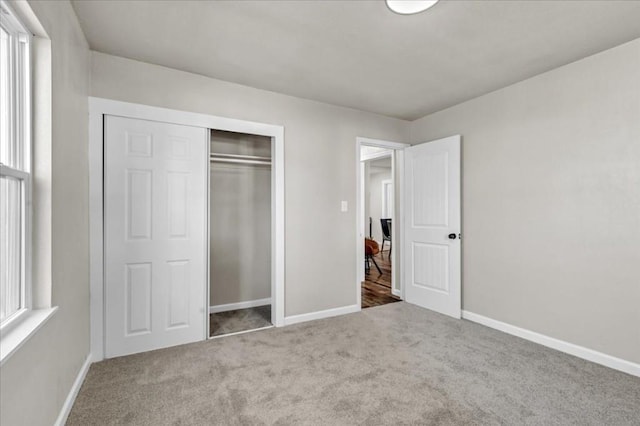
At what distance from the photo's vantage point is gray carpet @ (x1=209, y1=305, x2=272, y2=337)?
319cm

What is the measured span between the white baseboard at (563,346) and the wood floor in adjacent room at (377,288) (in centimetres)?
114

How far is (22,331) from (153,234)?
58.1 inches

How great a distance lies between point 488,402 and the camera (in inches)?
76.8

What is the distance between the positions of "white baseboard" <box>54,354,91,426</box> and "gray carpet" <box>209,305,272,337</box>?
1019 mm

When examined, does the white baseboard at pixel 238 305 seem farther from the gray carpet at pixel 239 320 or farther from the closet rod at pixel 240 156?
the closet rod at pixel 240 156

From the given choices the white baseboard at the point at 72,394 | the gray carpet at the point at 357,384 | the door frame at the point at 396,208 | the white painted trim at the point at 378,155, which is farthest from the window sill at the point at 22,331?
the white painted trim at the point at 378,155

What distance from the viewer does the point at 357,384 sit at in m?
2.15

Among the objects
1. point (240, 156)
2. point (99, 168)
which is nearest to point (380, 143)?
point (240, 156)

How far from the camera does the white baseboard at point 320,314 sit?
3.35 meters

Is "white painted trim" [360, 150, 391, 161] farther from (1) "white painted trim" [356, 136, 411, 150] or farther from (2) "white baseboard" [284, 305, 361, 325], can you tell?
(2) "white baseboard" [284, 305, 361, 325]

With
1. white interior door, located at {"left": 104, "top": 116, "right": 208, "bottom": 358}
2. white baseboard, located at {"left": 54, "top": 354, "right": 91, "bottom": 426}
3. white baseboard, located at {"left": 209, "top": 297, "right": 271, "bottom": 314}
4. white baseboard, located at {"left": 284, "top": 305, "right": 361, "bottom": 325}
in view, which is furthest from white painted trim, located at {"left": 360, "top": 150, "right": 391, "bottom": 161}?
white baseboard, located at {"left": 54, "top": 354, "right": 91, "bottom": 426}

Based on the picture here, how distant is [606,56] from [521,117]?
714 mm

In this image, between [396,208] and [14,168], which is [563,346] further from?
[14,168]

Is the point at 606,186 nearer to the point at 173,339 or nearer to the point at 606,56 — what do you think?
the point at 606,56
